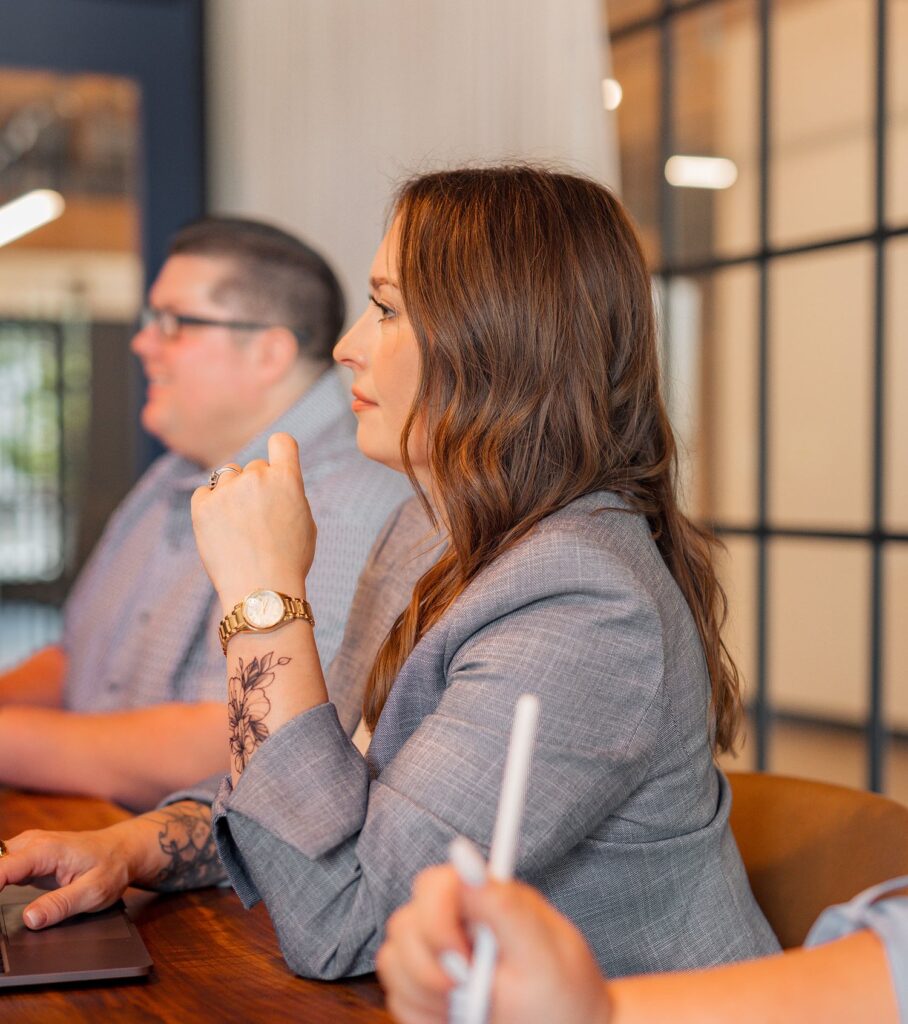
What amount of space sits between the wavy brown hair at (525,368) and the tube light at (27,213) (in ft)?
7.83

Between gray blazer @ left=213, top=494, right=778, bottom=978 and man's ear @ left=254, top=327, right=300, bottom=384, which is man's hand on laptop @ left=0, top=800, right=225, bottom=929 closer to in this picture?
gray blazer @ left=213, top=494, right=778, bottom=978

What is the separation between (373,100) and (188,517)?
134cm

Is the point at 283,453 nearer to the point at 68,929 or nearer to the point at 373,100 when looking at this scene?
the point at 68,929

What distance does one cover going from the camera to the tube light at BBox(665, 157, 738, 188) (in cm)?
256

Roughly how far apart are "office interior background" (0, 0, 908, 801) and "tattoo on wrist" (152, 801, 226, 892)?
4.54 feet

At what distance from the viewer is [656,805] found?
3.54ft

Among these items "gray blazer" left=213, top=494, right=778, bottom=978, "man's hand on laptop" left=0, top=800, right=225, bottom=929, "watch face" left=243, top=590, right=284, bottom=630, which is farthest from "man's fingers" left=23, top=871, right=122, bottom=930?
"watch face" left=243, top=590, right=284, bottom=630

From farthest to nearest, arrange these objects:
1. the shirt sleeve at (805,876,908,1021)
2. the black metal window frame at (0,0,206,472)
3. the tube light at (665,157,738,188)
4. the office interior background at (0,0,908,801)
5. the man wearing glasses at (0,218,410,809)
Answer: the black metal window frame at (0,0,206,472) < the tube light at (665,157,738,188) < the office interior background at (0,0,908,801) < the man wearing glasses at (0,218,410,809) < the shirt sleeve at (805,876,908,1021)

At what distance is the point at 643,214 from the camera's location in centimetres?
273

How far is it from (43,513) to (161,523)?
1.31 metres

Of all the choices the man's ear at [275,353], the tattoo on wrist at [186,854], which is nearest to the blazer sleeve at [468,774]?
the tattoo on wrist at [186,854]

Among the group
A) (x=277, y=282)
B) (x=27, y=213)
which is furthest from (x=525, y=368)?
(x=27, y=213)

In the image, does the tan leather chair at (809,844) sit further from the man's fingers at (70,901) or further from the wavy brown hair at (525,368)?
the man's fingers at (70,901)

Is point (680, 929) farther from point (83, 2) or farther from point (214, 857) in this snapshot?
point (83, 2)
